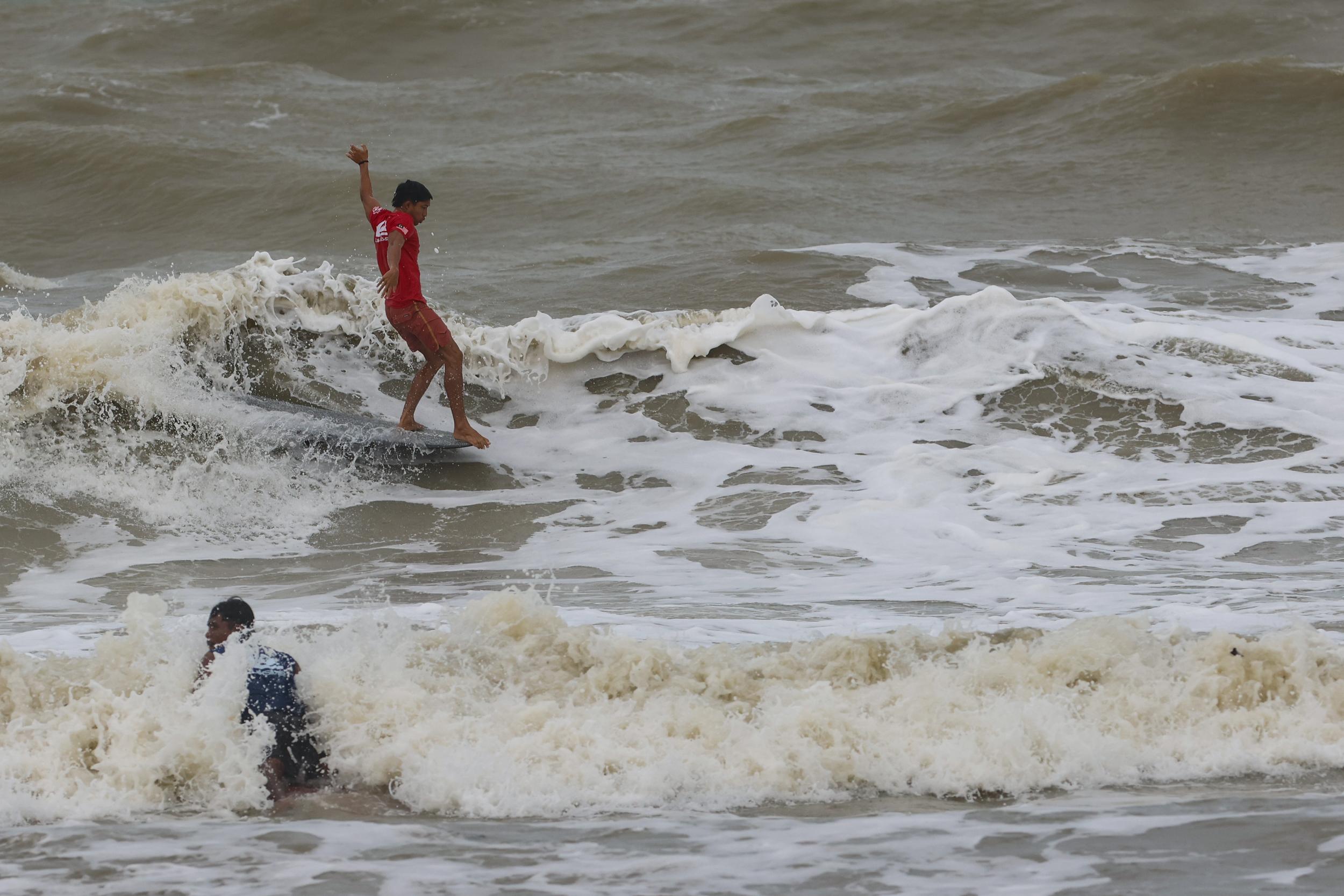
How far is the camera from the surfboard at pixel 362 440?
8.62m

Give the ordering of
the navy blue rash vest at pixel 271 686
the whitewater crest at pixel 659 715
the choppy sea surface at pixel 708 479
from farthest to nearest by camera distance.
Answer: the navy blue rash vest at pixel 271 686 → the whitewater crest at pixel 659 715 → the choppy sea surface at pixel 708 479

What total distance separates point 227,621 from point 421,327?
3935 mm

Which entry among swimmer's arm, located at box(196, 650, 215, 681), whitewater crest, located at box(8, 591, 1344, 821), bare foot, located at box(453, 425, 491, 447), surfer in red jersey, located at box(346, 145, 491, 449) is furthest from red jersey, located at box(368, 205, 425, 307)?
swimmer's arm, located at box(196, 650, 215, 681)

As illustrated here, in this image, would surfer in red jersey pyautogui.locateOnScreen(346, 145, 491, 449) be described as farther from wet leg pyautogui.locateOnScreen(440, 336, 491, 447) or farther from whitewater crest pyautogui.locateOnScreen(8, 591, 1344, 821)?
whitewater crest pyautogui.locateOnScreen(8, 591, 1344, 821)

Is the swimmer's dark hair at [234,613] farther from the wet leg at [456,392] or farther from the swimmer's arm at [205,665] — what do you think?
the wet leg at [456,392]

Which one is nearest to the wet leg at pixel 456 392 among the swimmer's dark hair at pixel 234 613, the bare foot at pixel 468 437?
the bare foot at pixel 468 437

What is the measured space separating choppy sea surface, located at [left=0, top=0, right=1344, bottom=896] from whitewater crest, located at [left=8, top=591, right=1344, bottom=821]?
0.02 metres

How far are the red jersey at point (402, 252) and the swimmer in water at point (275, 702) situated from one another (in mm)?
3729

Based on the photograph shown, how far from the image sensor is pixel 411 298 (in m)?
8.46

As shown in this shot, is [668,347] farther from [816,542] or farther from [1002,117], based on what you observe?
[1002,117]

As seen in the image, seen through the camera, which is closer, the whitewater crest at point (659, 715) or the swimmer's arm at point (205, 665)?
the whitewater crest at point (659, 715)

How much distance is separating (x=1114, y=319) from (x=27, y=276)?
9.53 metres

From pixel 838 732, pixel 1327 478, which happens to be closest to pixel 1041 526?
pixel 1327 478

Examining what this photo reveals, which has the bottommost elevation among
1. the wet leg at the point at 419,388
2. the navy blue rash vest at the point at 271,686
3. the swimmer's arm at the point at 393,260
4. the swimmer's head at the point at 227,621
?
the navy blue rash vest at the point at 271,686
